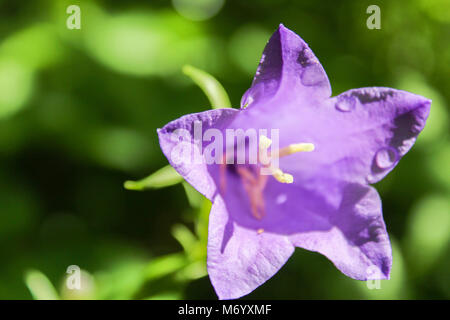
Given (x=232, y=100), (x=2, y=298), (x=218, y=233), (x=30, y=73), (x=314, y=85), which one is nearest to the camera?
(x=218, y=233)

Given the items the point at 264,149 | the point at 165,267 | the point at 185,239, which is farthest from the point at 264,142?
the point at 165,267

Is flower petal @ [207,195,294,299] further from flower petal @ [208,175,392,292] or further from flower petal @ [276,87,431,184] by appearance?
flower petal @ [276,87,431,184]

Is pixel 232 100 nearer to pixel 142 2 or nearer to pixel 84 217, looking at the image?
pixel 142 2

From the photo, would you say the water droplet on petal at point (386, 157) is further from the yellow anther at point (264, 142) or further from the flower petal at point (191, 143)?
the flower petal at point (191, 143)

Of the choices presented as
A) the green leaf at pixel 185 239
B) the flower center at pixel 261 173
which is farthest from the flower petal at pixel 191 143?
the green leaf at pixel 185 239

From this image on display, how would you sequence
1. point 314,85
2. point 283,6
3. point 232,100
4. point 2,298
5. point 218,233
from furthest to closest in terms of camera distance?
point 283,6 → point 232,100 → point 2,298 → point 314,85 → point 218,233

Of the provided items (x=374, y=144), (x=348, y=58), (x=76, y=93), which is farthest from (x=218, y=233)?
(x=348, y=58)

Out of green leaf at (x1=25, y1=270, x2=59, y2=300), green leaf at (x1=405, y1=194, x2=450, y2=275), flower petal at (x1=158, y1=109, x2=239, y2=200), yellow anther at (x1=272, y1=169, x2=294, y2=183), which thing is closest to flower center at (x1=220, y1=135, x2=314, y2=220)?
yellow anther at (x1=272, y1=169, x2=294, y2=183)
